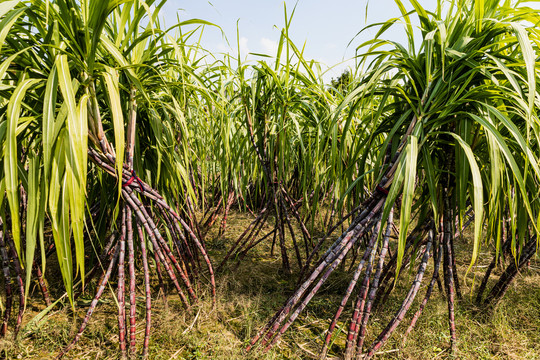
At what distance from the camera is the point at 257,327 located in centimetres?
118

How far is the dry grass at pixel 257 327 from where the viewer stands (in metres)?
1.05

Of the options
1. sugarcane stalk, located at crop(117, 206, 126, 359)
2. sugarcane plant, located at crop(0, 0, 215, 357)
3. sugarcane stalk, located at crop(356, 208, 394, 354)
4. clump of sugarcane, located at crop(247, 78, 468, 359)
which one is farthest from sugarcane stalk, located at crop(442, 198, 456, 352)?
sugarcane stalk, located at crop(117, 206, 126, 359)

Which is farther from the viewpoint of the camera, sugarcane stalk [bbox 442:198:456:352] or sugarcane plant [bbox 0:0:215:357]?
sugarcane stalk [bbox 442:198:456:352]

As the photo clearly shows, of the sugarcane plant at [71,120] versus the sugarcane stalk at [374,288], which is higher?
the sugarcane plant at [71,120]

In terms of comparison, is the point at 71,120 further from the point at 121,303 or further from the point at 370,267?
the point at 370,267

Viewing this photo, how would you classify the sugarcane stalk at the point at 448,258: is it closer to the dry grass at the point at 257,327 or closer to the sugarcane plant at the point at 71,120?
the dry grass at the point at 257,327

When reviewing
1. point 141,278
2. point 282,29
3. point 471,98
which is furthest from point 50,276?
point 471,98

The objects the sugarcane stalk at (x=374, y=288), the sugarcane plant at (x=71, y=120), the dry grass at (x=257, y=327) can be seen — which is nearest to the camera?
the sugarcane plant at (x=71, y=120)

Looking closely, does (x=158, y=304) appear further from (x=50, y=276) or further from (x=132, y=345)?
(x=50, y=276)

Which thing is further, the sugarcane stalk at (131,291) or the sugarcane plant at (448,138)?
the sugarcane stalk at (131,291)

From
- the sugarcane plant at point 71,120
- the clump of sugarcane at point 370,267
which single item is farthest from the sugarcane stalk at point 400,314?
A: the sugarcane plant at point 71,120

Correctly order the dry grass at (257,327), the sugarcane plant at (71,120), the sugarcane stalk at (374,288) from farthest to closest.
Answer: the dry grass at (257,327), the sugarcane stalk at (374,288), the sugarcane plant at (71,120)

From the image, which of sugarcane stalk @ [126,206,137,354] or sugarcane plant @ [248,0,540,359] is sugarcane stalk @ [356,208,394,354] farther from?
sugarcane stalk @ [126,206,137,354]

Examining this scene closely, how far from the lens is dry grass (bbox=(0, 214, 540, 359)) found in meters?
1.05
